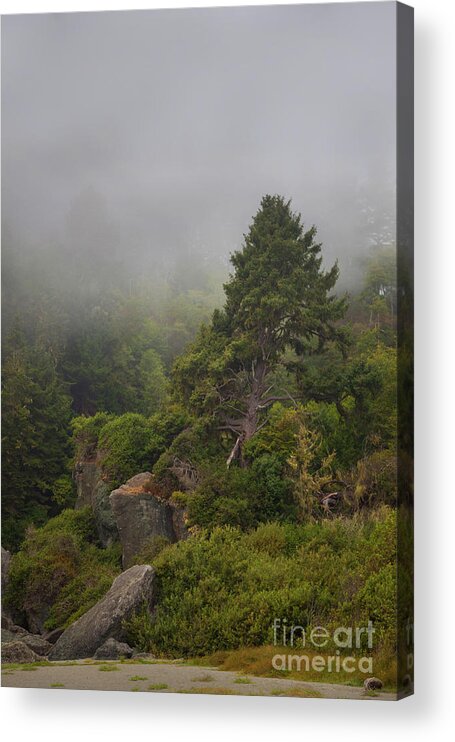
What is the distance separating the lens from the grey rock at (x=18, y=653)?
48.2ft

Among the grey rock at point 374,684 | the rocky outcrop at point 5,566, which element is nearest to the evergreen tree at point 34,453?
the rocky outcrop at point 5,566

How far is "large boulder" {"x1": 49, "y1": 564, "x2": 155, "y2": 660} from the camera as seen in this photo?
14422mm

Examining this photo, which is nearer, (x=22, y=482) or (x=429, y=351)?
(x=429, y=351)

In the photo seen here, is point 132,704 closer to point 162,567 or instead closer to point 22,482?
point 162,567

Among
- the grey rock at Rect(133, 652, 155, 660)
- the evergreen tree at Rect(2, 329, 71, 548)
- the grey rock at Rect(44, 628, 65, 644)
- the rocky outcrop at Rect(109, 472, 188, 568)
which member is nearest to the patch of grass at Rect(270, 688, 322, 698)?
the grey rock at Rect(133, 652, 155, 660)

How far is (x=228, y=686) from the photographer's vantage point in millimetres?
14008

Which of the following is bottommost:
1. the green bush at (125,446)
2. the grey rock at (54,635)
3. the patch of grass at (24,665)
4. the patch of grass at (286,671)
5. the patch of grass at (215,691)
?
the patch of grass at (215,691)

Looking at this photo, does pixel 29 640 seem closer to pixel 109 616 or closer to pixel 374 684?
pixel 109 616

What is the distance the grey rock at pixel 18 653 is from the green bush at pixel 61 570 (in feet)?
0.90

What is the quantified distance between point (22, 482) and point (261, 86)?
441cm

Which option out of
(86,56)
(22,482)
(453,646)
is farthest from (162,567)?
(86,56)

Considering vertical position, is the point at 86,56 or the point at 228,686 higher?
the point at 86,56

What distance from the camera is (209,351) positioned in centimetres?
1467

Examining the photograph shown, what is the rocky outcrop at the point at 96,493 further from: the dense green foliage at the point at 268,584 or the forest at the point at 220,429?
the dense green foliage at the point at 268,584
